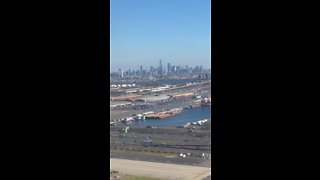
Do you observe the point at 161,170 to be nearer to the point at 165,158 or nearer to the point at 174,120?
the point at 165,158

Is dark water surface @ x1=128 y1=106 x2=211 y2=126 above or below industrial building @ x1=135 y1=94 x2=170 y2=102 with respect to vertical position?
below

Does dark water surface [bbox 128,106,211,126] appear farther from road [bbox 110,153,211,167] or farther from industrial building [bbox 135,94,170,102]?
road [bbox 110,153,211,167]

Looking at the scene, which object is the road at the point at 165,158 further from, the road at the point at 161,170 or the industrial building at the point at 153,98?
the industrial building at the point at 153,98

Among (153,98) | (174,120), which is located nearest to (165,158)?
(174,120)

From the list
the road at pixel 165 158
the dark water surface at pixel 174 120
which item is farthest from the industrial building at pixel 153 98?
the road at pixel 165 158

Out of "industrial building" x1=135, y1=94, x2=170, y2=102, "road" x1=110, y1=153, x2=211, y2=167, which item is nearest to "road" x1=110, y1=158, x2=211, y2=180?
"road" x1=110, y1=153, x2=211, y2=167

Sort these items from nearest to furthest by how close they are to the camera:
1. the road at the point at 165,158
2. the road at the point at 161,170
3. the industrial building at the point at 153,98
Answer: the road at the point at 161,170 → the road at the point at 165,158 → the industrial building at the point at 153,98
